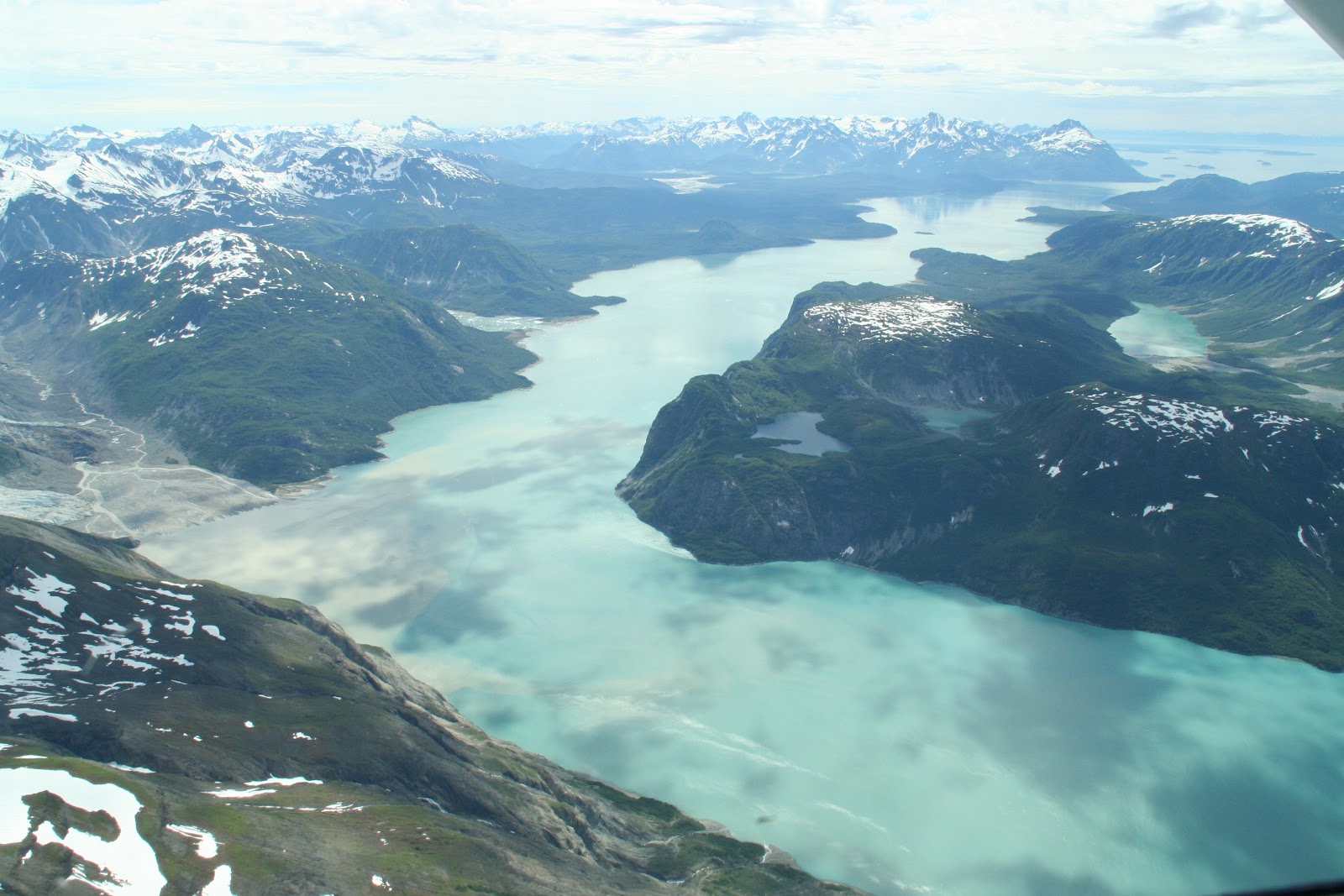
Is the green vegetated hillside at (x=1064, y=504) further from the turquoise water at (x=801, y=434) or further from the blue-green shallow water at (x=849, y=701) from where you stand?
the blue-green shallow water at (x=849, y=701)

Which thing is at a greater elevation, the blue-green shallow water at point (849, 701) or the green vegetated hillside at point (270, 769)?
the green vegetated hillside at point (270, 769)

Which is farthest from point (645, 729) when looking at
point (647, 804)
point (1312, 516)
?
point (1312, 516)

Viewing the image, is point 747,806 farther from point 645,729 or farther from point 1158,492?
point 1158,492

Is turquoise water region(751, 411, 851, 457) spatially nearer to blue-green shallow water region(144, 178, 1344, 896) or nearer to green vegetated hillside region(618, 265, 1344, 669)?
green vegetated hillside region(618, 265, 1344, 669)

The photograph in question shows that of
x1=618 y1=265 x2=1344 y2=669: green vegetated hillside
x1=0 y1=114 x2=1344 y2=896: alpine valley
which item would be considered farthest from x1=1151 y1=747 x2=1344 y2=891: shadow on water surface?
x1=618 y1=265 x2=1344 y2=669: green vegetated hillside

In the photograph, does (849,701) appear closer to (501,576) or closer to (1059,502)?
(501,576)

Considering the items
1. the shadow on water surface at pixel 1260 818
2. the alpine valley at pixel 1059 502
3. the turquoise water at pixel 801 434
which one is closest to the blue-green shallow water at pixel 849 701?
the shadow on water surface at pixel 1260 818
